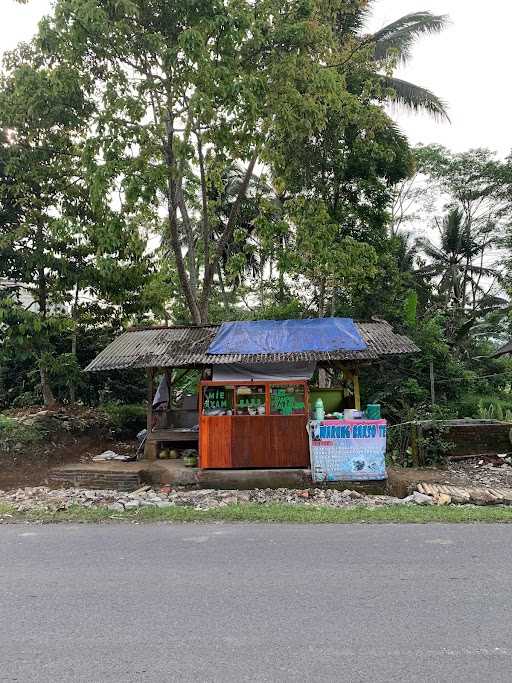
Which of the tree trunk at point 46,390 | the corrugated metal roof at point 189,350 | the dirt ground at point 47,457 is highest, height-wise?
the corrugated metal roof at point 189,350

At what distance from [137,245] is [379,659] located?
13131 mm

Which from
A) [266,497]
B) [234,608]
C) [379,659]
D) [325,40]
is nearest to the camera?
[379,659]

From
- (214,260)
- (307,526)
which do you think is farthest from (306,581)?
(214,260)

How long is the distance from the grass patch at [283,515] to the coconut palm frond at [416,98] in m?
13.8

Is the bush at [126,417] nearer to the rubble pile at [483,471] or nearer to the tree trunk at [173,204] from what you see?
the tree trunk at [173,204]

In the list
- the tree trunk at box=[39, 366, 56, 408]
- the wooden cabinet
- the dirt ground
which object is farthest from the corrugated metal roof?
the tree trunk at box=[39, 366, 56, 408]

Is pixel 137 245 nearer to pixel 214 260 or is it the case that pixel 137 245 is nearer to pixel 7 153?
pixel 214 260

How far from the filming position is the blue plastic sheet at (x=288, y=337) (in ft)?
35.4

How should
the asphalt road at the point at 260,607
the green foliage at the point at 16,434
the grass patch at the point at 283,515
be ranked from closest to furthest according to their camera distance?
the asphalt road at the point at 260,607
the grass patch at the point at 283,515
the green foliage at the point at 16,434

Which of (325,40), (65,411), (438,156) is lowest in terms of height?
(65,411)

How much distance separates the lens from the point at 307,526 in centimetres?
718

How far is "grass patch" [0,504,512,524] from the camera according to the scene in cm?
744

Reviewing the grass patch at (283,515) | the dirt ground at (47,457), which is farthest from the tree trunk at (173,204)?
the grass patch at (283,515)

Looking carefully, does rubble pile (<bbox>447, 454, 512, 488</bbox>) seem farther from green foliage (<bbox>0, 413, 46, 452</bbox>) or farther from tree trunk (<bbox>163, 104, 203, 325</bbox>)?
green foliage (<bbox>0, 413, 46, 452</bbox>)
